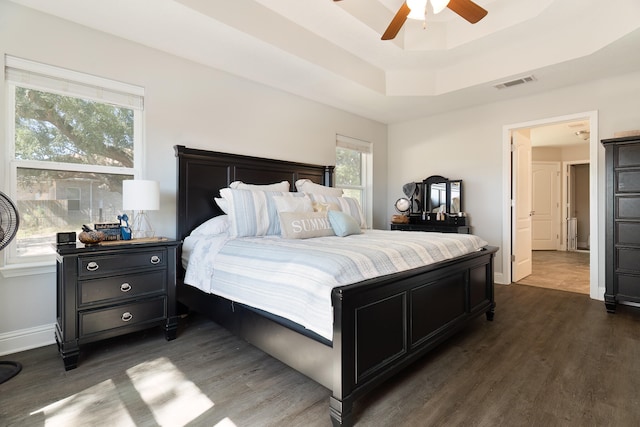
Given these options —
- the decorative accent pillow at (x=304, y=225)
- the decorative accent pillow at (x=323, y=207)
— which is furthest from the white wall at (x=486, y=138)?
the decorative accent pillow at (x=304, y=225)

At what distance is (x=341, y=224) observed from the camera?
297 cm

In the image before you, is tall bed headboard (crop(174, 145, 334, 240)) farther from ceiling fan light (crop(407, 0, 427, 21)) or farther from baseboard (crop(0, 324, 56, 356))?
ceiling fan light (crop(407, 0, 427, 21))

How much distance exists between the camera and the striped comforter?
1.63 metres

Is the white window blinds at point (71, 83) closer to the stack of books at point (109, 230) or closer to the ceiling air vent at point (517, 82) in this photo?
the stack of books at point (109, 230)

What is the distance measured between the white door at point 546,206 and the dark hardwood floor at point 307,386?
577cm

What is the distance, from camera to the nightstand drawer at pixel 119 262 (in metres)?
2.18

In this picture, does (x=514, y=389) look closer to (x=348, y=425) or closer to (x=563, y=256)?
(x=348, y=425)

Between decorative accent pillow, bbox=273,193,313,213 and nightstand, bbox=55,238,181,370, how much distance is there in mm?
961

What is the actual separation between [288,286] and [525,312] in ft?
9.06

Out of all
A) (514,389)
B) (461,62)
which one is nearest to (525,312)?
(514,389)

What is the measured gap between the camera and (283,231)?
270cm

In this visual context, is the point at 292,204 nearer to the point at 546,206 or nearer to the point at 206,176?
the point at 206,176

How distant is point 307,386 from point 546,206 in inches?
324

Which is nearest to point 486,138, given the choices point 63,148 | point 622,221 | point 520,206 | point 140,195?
point 520,206
